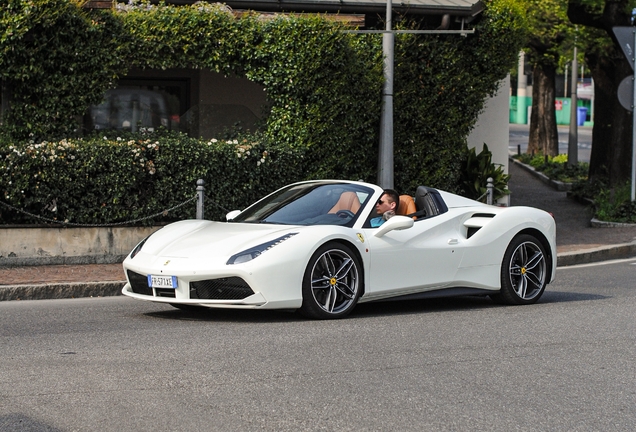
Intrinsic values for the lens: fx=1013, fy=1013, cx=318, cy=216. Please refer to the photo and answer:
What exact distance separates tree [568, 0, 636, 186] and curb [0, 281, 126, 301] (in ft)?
44.8

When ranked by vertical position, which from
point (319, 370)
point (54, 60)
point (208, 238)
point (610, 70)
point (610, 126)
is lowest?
point (319, 370)

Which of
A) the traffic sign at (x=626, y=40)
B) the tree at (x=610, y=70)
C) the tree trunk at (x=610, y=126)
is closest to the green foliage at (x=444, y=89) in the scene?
the traffic sign at (x=626, y=40)

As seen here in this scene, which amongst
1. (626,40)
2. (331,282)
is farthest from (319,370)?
(626,40)

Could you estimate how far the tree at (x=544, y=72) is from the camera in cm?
3291

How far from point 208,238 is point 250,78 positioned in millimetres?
6533

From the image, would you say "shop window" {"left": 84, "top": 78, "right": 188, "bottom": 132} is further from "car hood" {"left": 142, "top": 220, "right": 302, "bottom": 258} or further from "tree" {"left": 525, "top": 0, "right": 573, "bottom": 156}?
"tree" {"left": 525, "top": 0, "right": 573, "bottom": 156}

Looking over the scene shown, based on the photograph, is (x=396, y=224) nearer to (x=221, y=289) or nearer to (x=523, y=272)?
(x=221, y=289)

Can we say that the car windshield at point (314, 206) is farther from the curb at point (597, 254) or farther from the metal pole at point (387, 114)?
the curb at point (597, 254)

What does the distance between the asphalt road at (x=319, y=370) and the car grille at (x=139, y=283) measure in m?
0.28

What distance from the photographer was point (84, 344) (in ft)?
25.1

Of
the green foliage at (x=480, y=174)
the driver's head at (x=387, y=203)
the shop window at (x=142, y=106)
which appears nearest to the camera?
the driver's head at (x=387, y=203)

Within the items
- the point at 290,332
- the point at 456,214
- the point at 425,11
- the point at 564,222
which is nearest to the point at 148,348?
the point at 290,332

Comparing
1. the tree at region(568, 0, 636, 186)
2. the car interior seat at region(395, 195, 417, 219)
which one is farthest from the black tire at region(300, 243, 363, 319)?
the tree at region(568, 0, 636, 186)

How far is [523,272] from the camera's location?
10.3m
